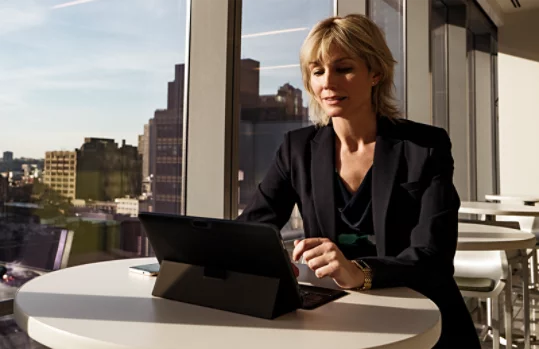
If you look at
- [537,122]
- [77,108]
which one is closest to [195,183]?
[77,108]

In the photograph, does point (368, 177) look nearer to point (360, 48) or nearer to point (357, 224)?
point (357, 224)

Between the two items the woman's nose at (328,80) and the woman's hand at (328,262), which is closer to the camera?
the woman's hand at (328,262)

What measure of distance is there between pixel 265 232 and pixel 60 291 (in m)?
0.48

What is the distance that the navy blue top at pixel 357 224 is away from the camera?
1.57m

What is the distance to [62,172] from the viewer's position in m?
1.66

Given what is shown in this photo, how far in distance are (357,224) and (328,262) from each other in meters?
0.43

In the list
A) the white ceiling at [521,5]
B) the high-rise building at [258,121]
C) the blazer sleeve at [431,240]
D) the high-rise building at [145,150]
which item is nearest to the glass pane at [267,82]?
the high-rise building at [258,121]

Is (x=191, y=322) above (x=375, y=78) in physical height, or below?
below

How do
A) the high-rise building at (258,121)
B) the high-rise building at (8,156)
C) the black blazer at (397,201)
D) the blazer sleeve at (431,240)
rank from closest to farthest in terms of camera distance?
the blazer sleeve at (431,240) < the black blazer at (397,201) < the high-rise building at (8,156) < the high-rise building at (258,121)

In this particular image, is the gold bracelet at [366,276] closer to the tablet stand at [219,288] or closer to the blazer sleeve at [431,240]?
the blazer sleeve at [431,240]

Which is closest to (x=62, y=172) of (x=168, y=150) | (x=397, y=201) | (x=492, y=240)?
(x=168, y=150)

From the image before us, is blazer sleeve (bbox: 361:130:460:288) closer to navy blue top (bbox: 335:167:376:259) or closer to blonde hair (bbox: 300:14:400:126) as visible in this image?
navy blue top (bbox: 335:167:376:259)

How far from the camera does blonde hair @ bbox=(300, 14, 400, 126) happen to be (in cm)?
161

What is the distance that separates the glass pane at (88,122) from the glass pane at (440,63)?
4194 millimetres
